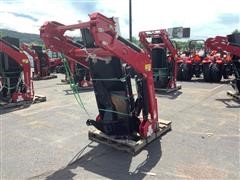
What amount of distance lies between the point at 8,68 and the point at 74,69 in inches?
138

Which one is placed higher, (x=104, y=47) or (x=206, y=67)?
(x=104, y=47)

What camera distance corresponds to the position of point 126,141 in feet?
15.0

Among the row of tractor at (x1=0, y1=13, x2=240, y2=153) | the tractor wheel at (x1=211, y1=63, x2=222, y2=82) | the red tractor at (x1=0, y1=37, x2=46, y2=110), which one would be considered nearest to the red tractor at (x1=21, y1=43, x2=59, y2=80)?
the red tractor at (x1=0, y1=37, x2=46, y2=110)

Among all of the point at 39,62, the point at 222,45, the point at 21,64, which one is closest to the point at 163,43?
the point at 222,45

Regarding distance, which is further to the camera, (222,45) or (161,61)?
(161,61)

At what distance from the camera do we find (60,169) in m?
4.04

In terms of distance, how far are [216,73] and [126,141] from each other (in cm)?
925

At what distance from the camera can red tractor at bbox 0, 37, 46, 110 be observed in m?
8.48

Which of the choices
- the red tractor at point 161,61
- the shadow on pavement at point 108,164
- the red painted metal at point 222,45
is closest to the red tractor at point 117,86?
the shadow on pavement at point 108,164

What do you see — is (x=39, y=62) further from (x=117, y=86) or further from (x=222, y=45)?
(x=117, y=86)

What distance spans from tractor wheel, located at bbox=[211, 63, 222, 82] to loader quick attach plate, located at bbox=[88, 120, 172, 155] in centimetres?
799

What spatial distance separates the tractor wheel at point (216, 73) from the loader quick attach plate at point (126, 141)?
7991mm

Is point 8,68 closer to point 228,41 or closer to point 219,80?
point 228,41

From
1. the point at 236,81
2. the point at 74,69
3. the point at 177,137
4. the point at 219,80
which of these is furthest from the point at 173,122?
the point at 219,80
